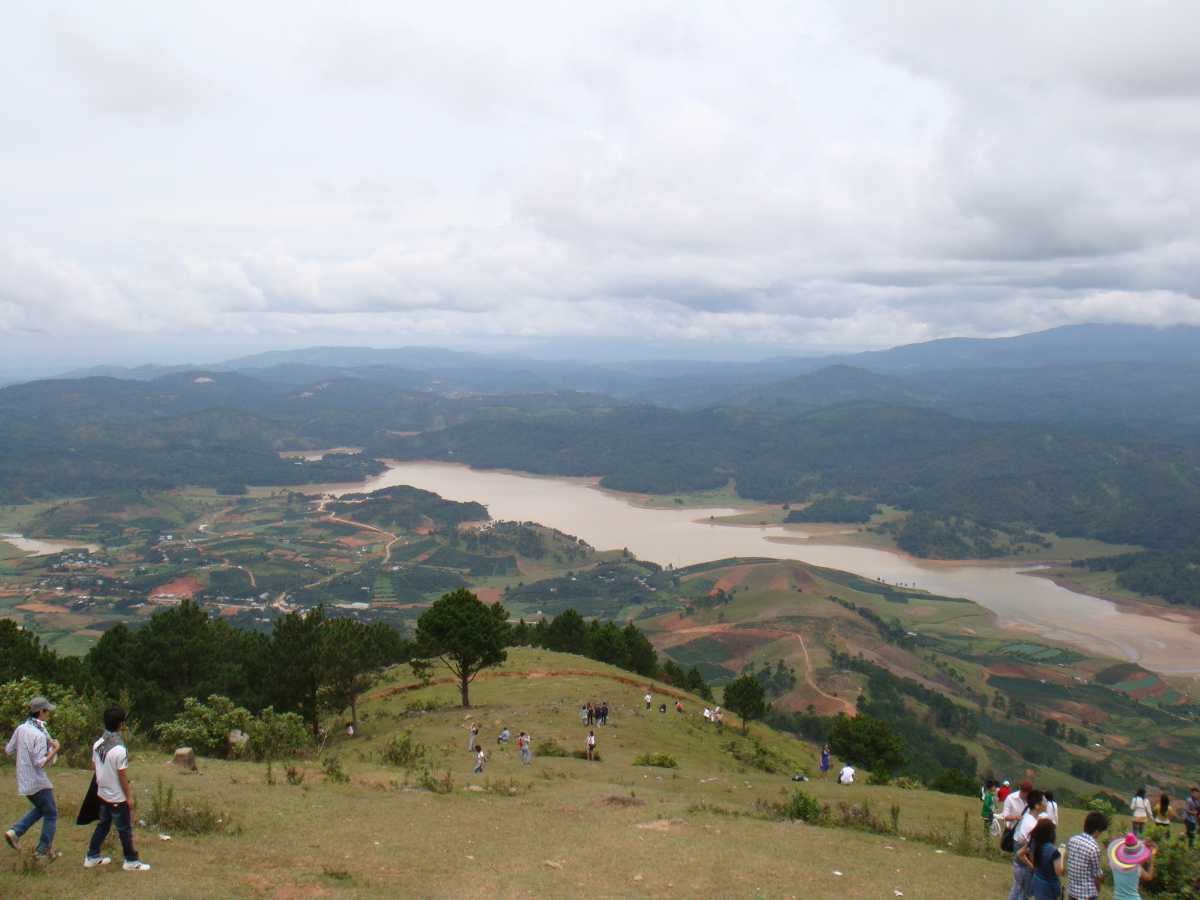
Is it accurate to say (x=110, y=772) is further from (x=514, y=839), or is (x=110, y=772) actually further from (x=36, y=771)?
(x=514, y=839)

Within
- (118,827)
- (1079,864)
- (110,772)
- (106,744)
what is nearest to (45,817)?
(118,827)

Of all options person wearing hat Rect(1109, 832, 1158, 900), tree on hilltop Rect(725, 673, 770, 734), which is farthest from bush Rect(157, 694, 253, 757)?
tree on hilltop Rect(725, 673, 770, 734)

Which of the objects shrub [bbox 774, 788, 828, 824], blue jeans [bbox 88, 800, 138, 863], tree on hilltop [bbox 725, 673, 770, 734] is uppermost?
blue jeans [bbox 88, 800, 138, 863]

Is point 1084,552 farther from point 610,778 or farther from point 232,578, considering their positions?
point 610,778

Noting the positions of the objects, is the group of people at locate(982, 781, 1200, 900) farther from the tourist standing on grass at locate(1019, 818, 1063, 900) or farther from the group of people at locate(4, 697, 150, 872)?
the group of people at locate(4, 697, 150, 872)

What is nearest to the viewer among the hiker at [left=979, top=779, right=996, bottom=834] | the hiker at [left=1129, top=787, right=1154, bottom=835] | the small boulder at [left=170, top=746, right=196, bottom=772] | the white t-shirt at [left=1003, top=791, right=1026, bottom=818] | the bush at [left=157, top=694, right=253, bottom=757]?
the white t-shirt at [left=1003, top=791, right=1026, bottom=818]

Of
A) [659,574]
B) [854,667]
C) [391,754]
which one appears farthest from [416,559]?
[391,754]
